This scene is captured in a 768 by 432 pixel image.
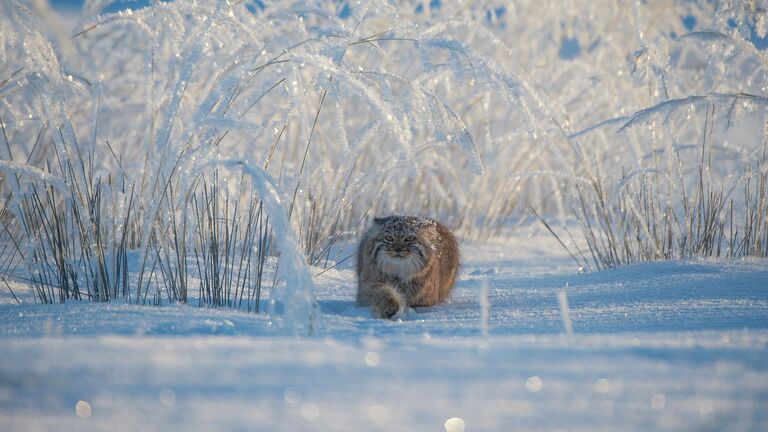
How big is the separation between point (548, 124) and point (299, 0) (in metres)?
1.93

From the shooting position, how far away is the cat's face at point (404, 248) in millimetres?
3281

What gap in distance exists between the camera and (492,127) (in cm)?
709

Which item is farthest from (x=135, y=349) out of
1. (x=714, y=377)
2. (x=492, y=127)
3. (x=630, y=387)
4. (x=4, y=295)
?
(x=492, y=127)

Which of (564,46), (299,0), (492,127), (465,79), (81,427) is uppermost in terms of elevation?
(564,46)

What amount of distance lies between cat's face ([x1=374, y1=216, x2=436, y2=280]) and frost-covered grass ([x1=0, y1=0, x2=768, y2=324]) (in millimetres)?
313

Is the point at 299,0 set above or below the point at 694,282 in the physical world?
above

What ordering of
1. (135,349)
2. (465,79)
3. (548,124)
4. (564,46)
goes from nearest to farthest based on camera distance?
(135,349) → (465,79) → (548,124) → (564,46)

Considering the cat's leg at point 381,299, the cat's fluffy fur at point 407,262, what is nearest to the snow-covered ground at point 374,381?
the cat's leg at point 381,299

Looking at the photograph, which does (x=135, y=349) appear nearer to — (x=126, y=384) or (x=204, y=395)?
(x=126, y=384)

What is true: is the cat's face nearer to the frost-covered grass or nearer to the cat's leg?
the cat's leg

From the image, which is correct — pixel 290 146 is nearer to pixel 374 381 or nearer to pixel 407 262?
pixel 407 262

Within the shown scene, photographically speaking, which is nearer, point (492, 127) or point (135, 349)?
point (135, 349)

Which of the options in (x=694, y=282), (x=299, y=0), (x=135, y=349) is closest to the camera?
(x=135, y=349)

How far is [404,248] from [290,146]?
3158mm
